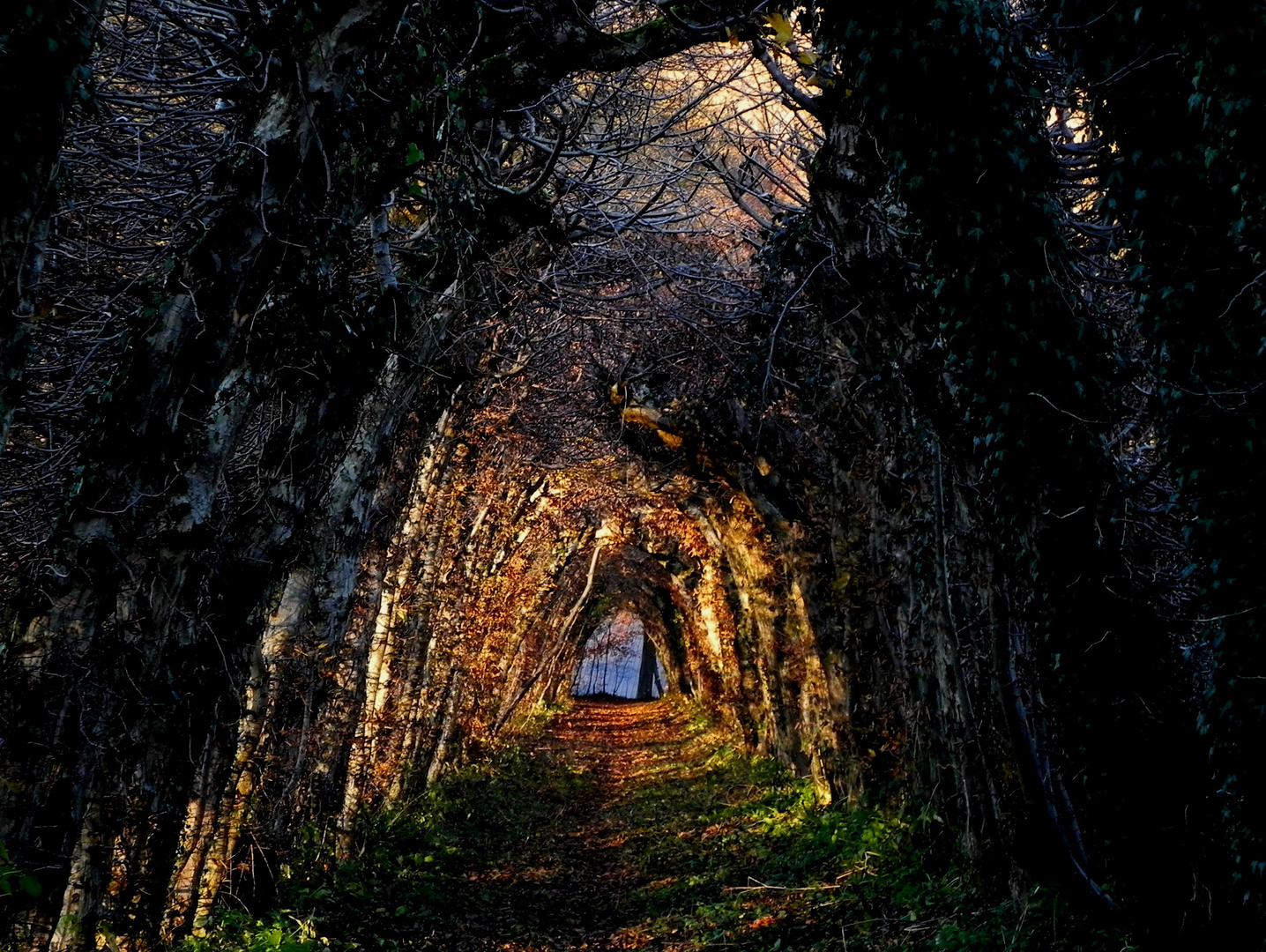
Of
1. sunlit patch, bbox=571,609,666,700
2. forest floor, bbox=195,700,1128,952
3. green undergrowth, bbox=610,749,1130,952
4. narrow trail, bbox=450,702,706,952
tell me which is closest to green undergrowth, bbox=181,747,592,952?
forest floor, bbox=195,700,1128,952

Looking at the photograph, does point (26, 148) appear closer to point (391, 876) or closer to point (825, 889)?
point (825, 889)

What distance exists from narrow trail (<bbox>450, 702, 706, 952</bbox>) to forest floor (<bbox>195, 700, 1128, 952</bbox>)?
0.13ft

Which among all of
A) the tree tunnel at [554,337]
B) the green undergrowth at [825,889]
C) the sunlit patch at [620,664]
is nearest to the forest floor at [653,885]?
the green undergrowth at [825,889]

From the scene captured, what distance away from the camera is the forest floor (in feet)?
24.3

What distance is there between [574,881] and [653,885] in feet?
3.70

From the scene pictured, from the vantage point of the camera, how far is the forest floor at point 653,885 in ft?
24.3

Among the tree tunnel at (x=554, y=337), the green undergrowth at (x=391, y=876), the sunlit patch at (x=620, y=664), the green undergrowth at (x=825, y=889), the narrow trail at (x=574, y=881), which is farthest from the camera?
the sunlit patch at (x=620, y=664)

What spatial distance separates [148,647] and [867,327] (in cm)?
602

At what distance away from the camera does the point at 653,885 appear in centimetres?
1111

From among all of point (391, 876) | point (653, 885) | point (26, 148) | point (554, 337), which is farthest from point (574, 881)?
point (26, 148)

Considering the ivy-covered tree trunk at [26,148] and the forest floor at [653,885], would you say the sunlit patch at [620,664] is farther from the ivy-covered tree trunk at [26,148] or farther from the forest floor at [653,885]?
the ivy-covered tree trunk at [26,148]

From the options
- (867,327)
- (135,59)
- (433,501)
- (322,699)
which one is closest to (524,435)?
(433,501)

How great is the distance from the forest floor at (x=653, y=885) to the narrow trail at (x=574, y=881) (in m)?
0.04

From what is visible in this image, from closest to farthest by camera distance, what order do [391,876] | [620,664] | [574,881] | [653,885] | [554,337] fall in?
[391,876], [653,885], [554,337], [574,881], [620,664]
